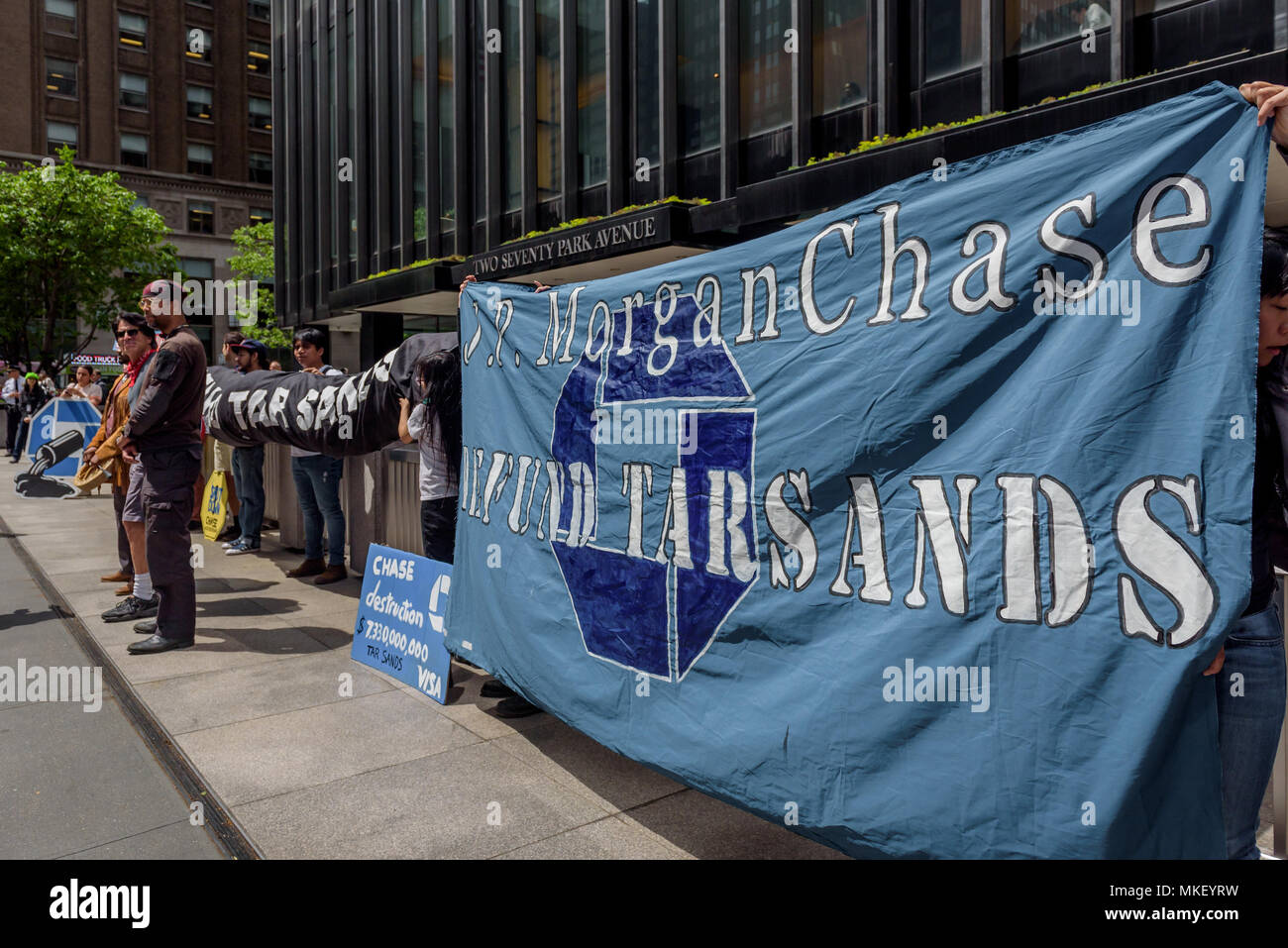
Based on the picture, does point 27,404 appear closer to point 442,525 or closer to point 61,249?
point 61,249

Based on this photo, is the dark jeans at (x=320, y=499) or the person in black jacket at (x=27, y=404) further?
the person in black jacket at (x=27, y=404)

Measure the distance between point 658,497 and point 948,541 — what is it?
1.24m

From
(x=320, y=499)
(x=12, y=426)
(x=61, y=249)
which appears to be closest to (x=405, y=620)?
(x=320, y=499)

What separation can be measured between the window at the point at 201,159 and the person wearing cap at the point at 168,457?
50.6 metres

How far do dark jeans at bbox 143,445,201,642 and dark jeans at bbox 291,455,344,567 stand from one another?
1.82m

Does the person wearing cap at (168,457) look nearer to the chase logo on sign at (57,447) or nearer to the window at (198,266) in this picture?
the chase logo on sign at (57,447)

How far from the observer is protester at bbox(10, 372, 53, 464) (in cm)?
2395

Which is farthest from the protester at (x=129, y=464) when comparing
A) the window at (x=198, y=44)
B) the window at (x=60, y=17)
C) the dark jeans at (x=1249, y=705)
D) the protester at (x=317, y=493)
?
the window at (x=198, y=44)

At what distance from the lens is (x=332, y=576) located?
8016 mm

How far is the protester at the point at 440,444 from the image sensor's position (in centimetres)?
518

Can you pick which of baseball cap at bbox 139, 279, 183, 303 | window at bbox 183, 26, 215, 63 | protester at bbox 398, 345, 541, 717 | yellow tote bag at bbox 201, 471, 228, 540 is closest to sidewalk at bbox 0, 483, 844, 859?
protester at bbox 398, 345, 541, 717

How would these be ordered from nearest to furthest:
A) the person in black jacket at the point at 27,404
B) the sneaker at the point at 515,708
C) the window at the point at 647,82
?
1. the sneaker at the point at 515,708
2. the window at the point at 647,82
3. the person in black jacket at the point at 27,404

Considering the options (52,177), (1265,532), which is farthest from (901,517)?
(52,177)
